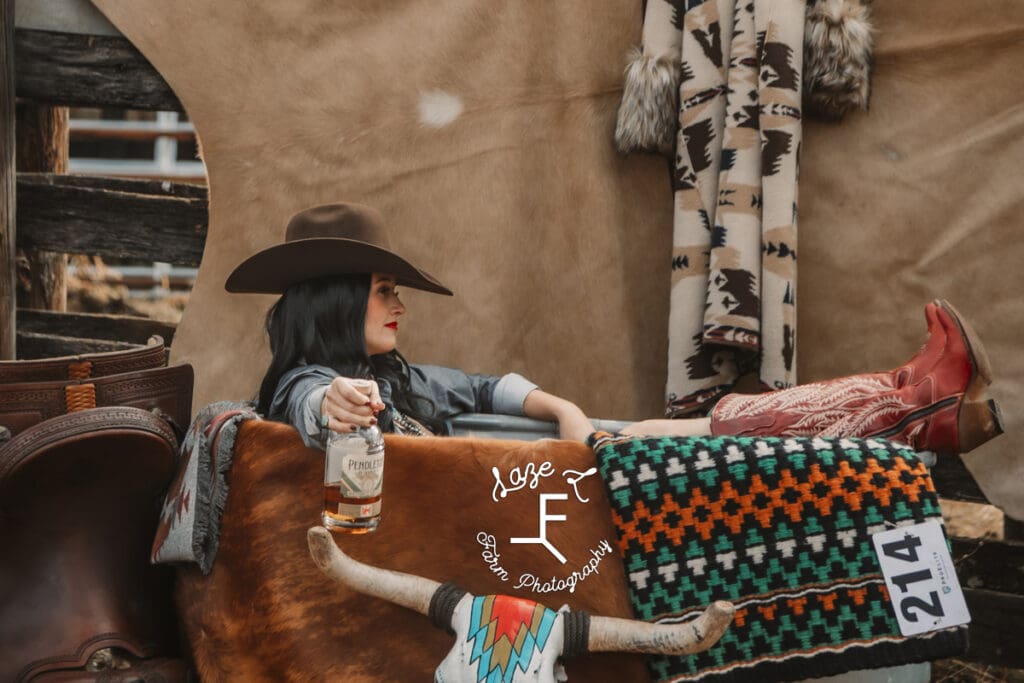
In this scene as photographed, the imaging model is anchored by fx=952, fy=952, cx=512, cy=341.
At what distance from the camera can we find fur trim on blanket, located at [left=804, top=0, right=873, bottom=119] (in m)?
A: 2.32

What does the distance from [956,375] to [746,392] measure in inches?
35.6

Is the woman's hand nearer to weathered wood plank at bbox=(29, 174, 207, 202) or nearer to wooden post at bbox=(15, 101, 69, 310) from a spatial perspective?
weathered wood plank at bbox=(29, 174, 207, 202)

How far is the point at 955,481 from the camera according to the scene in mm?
2451

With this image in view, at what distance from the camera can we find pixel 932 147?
2.41 meters

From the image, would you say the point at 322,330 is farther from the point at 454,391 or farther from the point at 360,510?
the point at 360,510

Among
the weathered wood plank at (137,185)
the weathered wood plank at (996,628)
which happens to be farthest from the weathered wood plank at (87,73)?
the weathered wood plank at (996,628)

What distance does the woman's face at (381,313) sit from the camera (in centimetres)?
211

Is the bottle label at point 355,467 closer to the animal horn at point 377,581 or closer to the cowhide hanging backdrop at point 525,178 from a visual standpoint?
the animal horn at point 377,581

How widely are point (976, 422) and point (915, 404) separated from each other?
105 millimetres

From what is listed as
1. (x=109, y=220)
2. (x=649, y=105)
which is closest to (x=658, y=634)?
(x=649, y=105)

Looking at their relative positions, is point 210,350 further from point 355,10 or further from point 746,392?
point 746,392

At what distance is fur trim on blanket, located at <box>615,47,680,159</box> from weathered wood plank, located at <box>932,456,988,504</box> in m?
1.08

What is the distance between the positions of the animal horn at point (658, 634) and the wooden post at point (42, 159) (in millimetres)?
2573

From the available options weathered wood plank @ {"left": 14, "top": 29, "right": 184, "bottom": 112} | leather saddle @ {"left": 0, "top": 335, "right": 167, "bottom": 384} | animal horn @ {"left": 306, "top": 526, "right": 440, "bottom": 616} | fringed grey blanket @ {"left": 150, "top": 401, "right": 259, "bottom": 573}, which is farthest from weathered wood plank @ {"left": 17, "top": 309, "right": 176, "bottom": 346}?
animal horn @ {"left": 306, "top": 526, "right": 440, "bottom": 616}
